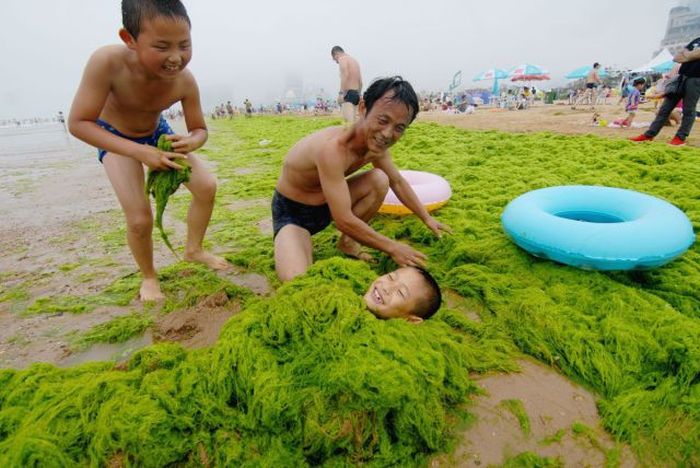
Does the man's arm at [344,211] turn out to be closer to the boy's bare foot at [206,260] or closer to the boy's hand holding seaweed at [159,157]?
the boy's hand holding seaweed at [159,157]

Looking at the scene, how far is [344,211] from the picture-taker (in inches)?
104

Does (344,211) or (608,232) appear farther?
(344,211)

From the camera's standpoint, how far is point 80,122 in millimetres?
2326

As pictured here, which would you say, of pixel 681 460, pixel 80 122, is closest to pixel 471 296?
pixel 681 460

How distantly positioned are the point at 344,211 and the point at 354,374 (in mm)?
1336

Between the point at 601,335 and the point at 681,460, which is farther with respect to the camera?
the point at 601,335

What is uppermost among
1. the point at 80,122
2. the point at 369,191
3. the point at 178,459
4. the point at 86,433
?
the point at 80,122

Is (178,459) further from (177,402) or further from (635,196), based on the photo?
(635,196)

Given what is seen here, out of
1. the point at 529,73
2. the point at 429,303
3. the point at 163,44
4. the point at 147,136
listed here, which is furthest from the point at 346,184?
the point at 529,73

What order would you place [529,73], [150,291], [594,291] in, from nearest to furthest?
[594,291] → [150,291] → [529,73]

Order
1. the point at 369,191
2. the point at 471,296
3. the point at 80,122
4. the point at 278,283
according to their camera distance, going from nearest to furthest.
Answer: the point at 80,122 < the point at 471,296 < the point at 278,283 < the point at 369,191

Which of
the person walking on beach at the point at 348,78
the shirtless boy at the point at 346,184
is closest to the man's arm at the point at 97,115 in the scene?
the shirtless boy at the point at 346,184

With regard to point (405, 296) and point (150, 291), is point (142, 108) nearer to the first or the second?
point (150, 291)

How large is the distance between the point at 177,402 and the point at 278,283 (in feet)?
4.87
